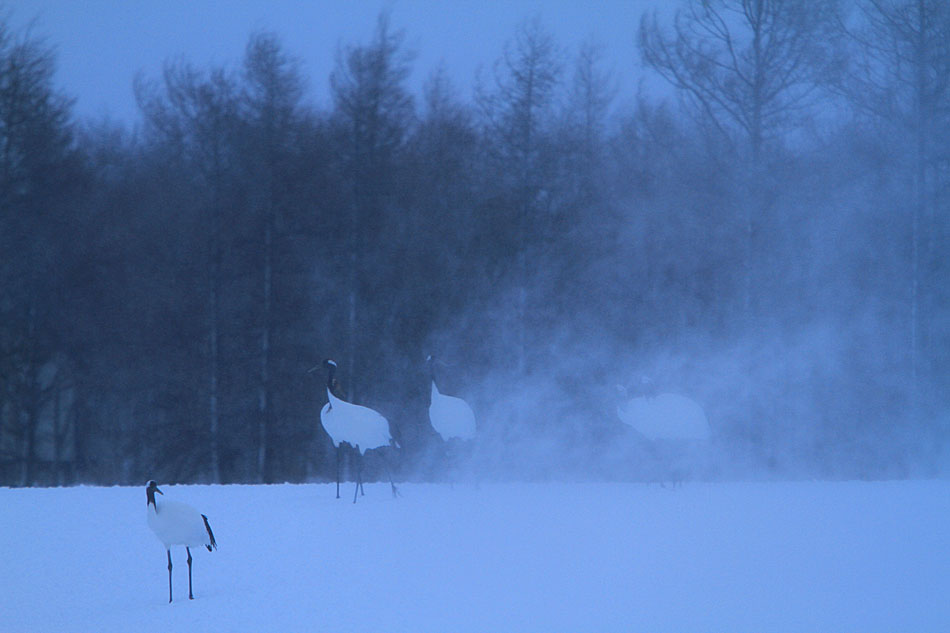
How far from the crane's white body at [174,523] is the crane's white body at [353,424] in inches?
97.5

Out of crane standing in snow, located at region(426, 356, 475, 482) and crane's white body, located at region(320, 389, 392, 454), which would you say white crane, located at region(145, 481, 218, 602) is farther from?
crane standing in snow, located at region(426, 356, 475, 482)

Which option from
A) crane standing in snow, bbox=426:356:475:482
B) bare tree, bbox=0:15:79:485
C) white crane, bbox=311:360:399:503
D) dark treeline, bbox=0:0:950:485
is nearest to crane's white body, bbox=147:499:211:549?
white crane, bbox=311:360:399:503

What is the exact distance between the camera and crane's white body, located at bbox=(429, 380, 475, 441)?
747 cm

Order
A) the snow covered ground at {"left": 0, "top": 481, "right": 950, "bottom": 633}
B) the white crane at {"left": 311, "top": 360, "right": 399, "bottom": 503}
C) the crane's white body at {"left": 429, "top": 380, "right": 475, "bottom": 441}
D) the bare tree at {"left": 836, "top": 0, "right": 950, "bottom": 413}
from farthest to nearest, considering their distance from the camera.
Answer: the bare tree at {"left": 836, "top": 0, "right": 950, "bottom": 413}
the crane's white body at {"left": 429, "top": 380, "right": 475, "bottom": 441}
the white crane at {"left": 311, "top": 360, "right": 399, "bottom": 503}
the snow covered ground at {"left": 0, "top": 481, "right": 950, "bottom": 633}

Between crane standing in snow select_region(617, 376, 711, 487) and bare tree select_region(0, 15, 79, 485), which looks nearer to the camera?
crane standing in snow select_region(617, 376, 711, 487)

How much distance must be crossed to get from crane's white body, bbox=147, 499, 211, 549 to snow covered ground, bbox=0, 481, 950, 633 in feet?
1.05

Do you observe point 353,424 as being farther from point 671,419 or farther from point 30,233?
point 30,233

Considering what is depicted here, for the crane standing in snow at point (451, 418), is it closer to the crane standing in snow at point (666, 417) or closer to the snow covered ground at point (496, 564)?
the snow covered ground at point (496, 564)

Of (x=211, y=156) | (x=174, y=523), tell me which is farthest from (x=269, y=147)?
(x=174, y=523)

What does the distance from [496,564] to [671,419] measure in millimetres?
3098

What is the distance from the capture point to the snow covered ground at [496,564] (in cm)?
411

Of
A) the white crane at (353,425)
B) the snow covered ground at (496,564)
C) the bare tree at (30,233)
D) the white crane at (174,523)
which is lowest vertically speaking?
the snow covered ground at (496,564)

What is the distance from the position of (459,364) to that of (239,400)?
2975 millimetres

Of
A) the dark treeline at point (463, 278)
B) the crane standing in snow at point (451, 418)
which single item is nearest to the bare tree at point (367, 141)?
the dark treeline at point (463, 278)
